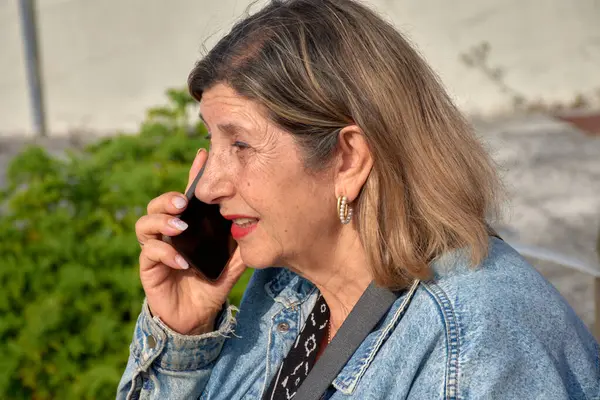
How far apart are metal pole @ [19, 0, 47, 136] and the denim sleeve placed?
19.5 ft

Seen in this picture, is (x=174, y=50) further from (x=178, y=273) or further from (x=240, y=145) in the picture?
(x=240, y=145)

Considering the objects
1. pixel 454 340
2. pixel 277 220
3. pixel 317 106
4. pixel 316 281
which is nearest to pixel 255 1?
pixel 317 106

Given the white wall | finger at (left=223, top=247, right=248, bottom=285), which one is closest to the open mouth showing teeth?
finger at (left=223, top=247, right=248, bottom=285)

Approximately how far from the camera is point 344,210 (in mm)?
2012

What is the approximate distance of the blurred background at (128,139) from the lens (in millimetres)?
3369

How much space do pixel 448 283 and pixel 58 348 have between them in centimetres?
208

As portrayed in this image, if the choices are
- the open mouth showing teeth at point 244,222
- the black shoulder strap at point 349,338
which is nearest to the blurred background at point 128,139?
the black shoulder strap at point 349,338

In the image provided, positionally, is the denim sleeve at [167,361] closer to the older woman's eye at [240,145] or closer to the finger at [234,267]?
the finger at [234,267]

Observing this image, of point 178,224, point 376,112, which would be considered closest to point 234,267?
point 178,224

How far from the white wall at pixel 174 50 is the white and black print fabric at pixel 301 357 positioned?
5.12 metres

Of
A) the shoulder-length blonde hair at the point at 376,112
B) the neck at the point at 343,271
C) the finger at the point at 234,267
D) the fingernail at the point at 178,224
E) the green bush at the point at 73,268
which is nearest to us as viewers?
the shoulder-length blonde hair at the point at 376,112

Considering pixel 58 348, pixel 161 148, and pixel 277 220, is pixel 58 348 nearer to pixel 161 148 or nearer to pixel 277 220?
pixel 161 148

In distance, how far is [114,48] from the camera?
24.7 ft

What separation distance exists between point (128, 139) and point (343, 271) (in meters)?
2.00
